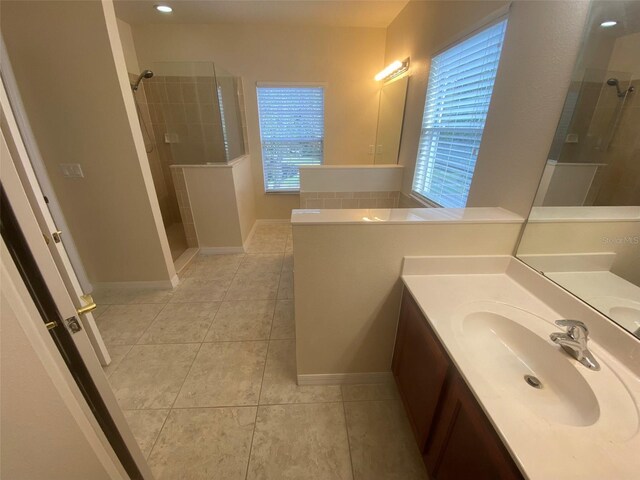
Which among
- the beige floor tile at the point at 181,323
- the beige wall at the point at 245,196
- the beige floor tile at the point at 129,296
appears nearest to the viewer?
the beige floor tile at the point at 181,323

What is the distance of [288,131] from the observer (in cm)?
381

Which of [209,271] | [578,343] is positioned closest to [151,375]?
[209,271]

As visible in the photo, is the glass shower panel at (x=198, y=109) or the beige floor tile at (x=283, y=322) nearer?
the beige floor tile at (x=283, y=322)

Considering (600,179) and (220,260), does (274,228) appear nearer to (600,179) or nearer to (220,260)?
(220,260)

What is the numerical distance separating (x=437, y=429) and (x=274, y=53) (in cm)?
413

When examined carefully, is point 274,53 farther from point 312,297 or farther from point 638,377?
point 638,377

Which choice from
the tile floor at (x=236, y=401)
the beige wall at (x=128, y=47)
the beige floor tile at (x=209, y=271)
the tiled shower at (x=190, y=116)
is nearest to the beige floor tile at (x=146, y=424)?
the tile floor at (x=236, y=401)

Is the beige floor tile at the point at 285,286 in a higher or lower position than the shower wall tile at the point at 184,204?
lower

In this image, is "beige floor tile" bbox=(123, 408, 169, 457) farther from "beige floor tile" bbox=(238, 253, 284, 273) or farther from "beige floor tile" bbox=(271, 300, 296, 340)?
"beige floor tile" bbox=(238, 253, 284, 273)

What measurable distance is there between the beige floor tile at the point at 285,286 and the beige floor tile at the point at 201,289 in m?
0.54

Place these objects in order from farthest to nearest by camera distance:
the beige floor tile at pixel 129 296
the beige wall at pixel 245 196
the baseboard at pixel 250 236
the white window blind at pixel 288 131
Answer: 1. the white window blind at pixel 288 131
2. the baseboard at pixel 250 236
3. the beige wall at pixel 245 196
4. the beige floor tile at pixel 129 296

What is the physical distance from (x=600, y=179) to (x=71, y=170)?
329 centimetres

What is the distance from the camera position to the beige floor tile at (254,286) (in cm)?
244

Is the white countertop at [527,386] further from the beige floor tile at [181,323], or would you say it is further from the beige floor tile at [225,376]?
the beige floor tile at [181,323]
